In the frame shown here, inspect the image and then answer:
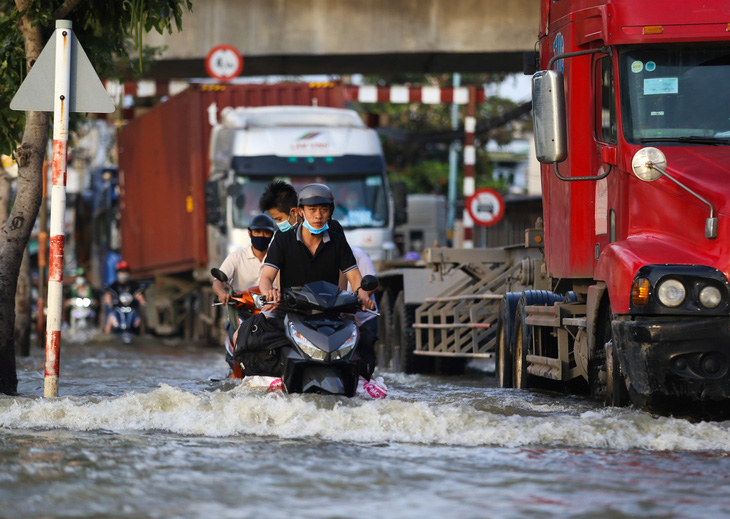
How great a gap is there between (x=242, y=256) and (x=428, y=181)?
37.9m

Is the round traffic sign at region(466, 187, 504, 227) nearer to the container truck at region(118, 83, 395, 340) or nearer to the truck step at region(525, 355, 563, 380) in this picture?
the container truck at region(118, 83, 395, 340)

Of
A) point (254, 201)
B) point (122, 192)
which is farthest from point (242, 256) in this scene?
point (122, 192)

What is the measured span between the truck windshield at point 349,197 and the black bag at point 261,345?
10.0 meters

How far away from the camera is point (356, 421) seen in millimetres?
7883

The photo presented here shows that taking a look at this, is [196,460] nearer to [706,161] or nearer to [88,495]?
[88,495]

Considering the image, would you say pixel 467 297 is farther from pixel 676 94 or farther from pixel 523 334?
pixel 676 94

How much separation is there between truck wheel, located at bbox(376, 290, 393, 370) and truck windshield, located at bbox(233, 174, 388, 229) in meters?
2.57

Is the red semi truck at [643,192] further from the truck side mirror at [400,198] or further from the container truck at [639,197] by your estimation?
the truck side mirror at [400,198]

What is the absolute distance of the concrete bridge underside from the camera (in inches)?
854

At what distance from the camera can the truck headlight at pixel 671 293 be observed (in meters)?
7.63

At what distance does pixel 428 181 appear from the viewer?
4891 centimetres

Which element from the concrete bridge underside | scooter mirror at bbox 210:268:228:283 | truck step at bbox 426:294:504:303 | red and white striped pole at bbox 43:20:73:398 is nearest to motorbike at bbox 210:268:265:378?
scooter mirror at bbox 210:268:228:283

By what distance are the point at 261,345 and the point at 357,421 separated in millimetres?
1180

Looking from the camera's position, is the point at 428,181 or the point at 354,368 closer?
the point at 354,368
